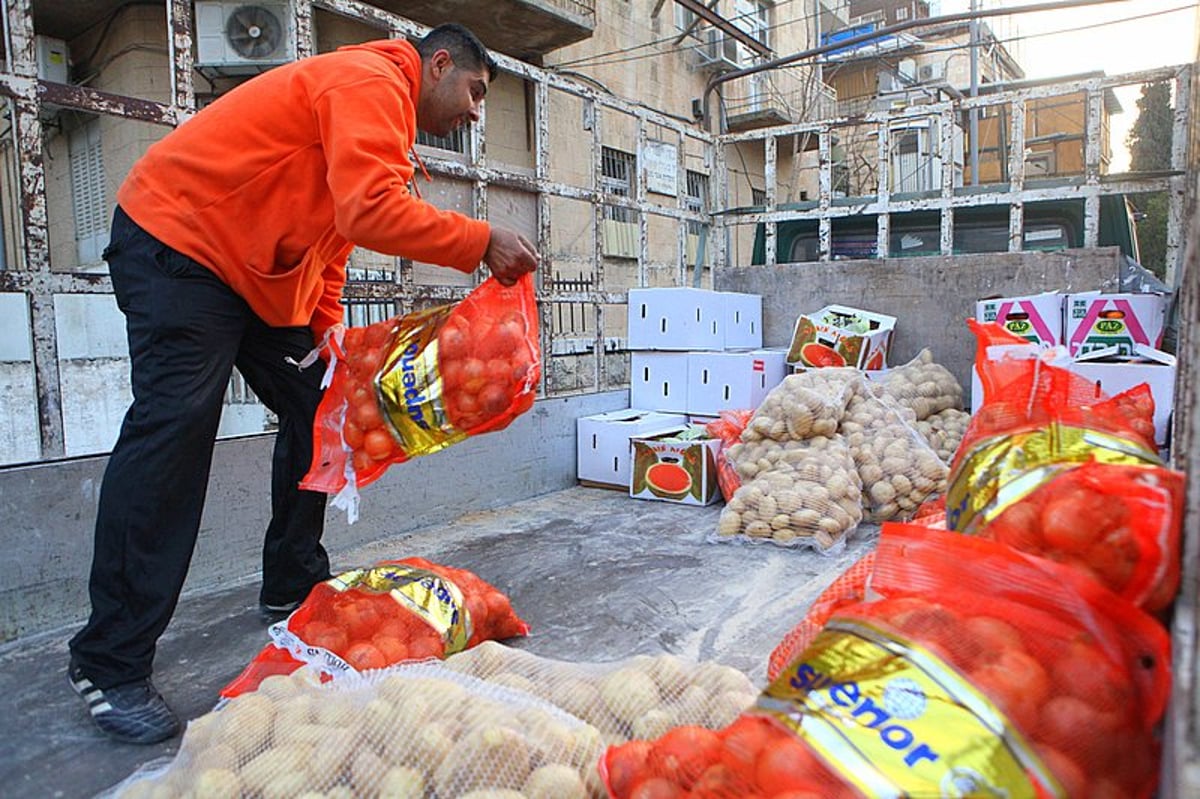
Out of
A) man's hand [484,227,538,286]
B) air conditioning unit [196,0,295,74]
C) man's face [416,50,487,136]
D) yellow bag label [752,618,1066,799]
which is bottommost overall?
yellow bag label [752,618,1066,799]

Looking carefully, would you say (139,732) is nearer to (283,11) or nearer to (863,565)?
(863,565)

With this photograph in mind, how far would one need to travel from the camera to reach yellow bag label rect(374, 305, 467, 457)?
6.93ft

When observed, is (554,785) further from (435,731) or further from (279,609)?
(279,609)

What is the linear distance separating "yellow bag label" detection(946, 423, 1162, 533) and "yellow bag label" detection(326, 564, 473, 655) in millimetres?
1251

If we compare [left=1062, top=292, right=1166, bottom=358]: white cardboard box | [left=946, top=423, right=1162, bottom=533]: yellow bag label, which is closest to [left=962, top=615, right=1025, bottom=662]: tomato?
[left=946, top=423, right=1162, bottom=533]: yellow bag label

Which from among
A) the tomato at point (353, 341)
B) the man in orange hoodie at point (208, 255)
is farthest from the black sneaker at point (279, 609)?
the tomato at point (353, 341)

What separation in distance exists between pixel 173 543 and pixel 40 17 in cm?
947

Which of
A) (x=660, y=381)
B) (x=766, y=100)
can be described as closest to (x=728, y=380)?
(x=660, y=381)

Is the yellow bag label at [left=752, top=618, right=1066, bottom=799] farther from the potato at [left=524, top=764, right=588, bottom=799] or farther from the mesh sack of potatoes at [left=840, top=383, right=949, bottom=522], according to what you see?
the mesh sack of potatoes at [left=840, top=383, right=949, bottom=522]

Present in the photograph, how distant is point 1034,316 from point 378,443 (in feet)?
11.3

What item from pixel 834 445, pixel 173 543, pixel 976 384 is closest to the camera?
pixel 173 543

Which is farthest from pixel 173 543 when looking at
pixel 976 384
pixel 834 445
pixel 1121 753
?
pixel 976 384

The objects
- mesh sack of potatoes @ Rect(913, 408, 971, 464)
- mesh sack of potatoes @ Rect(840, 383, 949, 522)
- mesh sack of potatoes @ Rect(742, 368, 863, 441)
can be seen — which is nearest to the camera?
mesh sack of potatoes @ Rect(840, 383, 949, 522)

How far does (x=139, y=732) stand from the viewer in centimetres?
176
